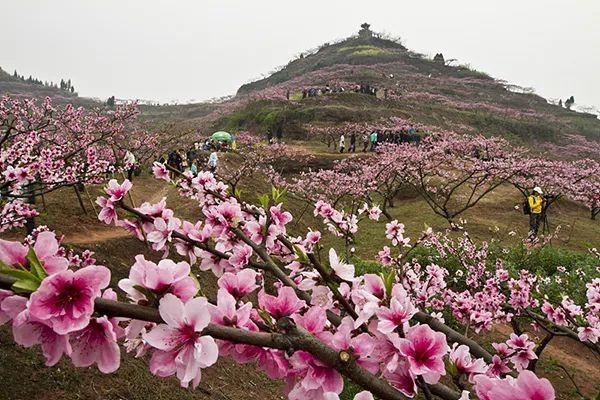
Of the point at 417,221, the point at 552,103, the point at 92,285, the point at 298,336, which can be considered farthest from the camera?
the point at 552,103

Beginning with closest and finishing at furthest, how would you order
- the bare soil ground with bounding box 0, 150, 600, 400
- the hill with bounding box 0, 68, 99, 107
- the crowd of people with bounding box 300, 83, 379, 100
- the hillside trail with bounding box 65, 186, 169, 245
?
the bare soil ground with bounding box 0, 150, 600, 400 → the hillside trail with bounding box 65, 186, 169, 245 → the crowd of people with bounding box 300, 83, 379, 100 → the hill with bounding box 0, 68, 99, 107

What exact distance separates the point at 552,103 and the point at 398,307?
238ft

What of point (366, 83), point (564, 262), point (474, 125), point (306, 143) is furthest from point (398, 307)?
point (366, 83)

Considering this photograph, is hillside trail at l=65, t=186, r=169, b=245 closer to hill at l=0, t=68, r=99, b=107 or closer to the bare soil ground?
the bare soil ground

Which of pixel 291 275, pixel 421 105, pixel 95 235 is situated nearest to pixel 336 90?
pixel 421 105

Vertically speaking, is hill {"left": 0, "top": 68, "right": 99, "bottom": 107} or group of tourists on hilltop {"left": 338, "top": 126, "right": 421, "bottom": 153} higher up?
hill {"left": 0, "top": 68, "right": 99, "bottom": 107}

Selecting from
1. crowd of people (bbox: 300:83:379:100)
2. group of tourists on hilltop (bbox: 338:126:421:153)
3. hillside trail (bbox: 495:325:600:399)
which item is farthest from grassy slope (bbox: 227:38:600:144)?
hillside trail (bbox: 495:325:600:399)

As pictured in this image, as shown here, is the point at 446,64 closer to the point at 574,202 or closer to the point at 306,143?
the point at 306,143

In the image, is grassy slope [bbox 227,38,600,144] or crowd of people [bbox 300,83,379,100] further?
crowd of people [bbox 300,83,379,100]

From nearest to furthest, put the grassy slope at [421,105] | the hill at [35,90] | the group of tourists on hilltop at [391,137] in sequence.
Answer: the group of tourists on hilltop at [391,137] → the grassy slope at [421,105] → the hill at [35,90]

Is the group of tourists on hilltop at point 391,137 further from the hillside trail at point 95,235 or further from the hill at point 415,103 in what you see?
the hillside trail at point 95,235

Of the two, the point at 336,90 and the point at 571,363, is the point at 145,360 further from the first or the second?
the point at 336,90

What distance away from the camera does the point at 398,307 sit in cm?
126

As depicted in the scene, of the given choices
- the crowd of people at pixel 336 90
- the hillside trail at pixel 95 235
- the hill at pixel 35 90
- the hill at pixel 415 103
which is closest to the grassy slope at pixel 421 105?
the hill at pixel 415 103
